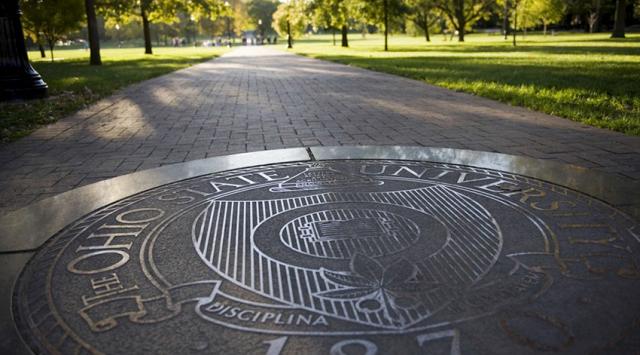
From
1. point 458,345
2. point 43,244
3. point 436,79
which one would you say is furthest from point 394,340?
point 436,79

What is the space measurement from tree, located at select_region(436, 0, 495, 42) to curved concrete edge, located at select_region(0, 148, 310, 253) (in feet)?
130

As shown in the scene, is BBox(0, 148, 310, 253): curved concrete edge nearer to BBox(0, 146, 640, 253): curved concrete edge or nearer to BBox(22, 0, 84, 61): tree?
BBox(0, 146, 640, 253): curved concrete edge

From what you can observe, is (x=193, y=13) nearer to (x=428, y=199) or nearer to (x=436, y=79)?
(x=436, y=79)

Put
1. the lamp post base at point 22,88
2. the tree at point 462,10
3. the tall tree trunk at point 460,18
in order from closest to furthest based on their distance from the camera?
the lamp post base at point 22,88 < the tall tree trunk at point 460,18 < the tree at point 462,10

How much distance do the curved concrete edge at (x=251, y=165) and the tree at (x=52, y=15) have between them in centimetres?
2079

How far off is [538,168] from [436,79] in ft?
26.3

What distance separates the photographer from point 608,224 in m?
2.73

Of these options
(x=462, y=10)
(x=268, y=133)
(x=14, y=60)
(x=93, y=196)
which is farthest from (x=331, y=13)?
(x=93, y=196)

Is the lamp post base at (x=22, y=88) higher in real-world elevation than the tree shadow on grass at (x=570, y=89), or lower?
higher

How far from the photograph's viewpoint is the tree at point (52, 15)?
2095 centimetres

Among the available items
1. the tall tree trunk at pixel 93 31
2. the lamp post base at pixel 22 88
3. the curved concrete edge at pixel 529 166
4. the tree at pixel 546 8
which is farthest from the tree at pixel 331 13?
the curved concrete edge at pixel 529 166

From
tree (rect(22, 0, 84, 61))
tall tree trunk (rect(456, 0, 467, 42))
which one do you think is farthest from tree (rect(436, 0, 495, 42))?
tree (rect(22, 0, 84, 61))

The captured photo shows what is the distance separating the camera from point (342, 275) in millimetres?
2225

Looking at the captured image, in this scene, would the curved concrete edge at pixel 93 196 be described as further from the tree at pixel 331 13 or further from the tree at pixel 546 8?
the tree at pixel 546 8
